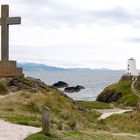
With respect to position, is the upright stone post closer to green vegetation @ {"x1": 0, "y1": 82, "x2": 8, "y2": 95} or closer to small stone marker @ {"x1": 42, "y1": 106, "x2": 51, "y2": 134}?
green vegetation @ {"x1": 0, "y1": 82, "x2": 8, "y2": 95}

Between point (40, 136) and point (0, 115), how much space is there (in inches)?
244

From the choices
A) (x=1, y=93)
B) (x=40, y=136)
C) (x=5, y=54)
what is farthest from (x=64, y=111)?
(x=40, y=136)

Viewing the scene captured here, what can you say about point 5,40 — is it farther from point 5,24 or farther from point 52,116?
point 52,116

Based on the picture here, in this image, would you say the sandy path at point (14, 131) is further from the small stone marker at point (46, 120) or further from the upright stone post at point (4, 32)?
the upright stone post at point (4, 32)

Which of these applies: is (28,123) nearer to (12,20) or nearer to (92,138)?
(92,138)

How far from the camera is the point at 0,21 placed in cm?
3556

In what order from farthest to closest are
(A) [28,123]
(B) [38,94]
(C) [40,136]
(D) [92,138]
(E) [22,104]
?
(B) [38,94] → (E) [22,104] → (A) [28,123] → (D) [92,138] → (C) [40,136]

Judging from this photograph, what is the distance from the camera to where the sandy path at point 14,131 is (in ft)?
67.6

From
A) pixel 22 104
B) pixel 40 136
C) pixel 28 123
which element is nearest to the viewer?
→ pixel 40 136

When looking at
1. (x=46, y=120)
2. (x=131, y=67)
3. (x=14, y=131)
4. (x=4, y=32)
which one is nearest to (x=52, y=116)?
(x=14, y=131)

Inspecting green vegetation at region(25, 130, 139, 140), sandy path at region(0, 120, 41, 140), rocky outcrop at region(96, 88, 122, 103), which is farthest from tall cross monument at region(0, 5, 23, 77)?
rocky outcrop at region(96, 88, 122, 103)

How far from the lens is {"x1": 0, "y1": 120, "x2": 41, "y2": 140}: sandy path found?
812 inches

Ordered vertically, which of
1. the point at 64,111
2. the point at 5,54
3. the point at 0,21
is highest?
the point at 0,21

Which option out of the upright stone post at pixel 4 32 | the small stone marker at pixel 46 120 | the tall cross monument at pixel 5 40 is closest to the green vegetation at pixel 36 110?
the small stone marker at pixel 46 120
